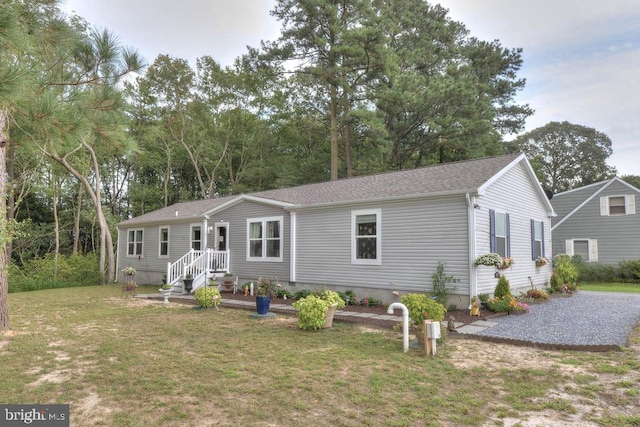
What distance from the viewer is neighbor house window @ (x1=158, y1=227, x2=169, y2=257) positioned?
17819 mm

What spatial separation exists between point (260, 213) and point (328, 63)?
1198 centimetres

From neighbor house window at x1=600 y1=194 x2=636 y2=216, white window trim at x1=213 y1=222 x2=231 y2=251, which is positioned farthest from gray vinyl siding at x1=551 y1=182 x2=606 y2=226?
white window trim at x1=213 y1=222 x2=231 y2=251

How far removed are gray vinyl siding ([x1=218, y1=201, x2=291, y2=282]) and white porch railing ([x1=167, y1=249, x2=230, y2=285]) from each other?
356 mm

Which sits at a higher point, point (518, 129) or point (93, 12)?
point (518, 129)

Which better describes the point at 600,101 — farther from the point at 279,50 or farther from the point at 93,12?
the point at 93,12

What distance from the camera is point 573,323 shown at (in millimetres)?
7531

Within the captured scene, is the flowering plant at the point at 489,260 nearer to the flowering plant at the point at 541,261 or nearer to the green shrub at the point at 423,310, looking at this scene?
the green shrub at the point at 423,310

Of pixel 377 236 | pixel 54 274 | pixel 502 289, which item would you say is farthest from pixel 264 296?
pixel 54 274

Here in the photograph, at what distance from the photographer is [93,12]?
905cm

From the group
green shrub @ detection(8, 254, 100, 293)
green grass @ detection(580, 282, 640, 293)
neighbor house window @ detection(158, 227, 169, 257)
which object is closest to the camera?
green grass @ detection(580, 282, 640, 293)

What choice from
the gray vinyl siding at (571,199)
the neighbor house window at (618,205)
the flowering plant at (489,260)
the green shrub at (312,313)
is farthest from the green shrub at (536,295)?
the neighbor house window at (618,205)

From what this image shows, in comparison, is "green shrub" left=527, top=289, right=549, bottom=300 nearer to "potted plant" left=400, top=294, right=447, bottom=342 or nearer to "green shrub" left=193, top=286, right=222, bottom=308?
"potted plant" left=400, top=294, right=447, bottom=342

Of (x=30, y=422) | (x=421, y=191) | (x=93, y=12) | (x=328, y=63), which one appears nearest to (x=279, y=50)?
(x=328, y=63)

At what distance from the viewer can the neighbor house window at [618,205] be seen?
1794cm
